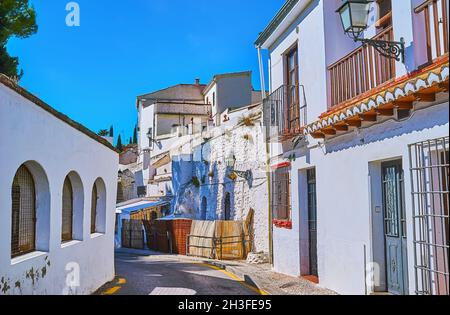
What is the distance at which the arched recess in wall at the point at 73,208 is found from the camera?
27.5ft

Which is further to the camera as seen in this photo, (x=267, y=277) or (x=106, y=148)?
(x=267, y=277)

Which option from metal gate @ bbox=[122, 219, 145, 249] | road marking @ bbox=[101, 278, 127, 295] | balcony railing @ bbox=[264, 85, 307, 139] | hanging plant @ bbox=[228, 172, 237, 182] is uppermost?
balcony railing @ bbox=[264, 85, 307, 139]

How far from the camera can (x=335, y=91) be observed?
9.35 m

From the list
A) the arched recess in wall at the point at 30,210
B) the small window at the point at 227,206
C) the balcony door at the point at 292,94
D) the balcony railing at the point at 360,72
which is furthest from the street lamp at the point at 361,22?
the small window at the point at 227,206

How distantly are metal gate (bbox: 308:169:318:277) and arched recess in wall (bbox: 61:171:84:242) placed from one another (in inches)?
190

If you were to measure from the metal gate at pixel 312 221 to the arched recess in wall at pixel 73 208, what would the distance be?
4.82 meters

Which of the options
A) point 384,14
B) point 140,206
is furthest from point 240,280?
point 140,206

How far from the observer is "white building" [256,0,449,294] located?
629 centimetres

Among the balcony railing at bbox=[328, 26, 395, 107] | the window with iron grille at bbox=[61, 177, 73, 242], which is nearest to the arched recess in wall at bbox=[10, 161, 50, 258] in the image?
the window with iron grille at bbox=[61, 177, 73, 242]

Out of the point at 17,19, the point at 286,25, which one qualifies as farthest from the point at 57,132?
the point at 286,25

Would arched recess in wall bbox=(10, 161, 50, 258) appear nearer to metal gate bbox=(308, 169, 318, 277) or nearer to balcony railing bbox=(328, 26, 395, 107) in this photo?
balcony railing bbox=(328, 26, 395, 107)

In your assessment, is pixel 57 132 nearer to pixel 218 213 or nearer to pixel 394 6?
pixel 394 6
